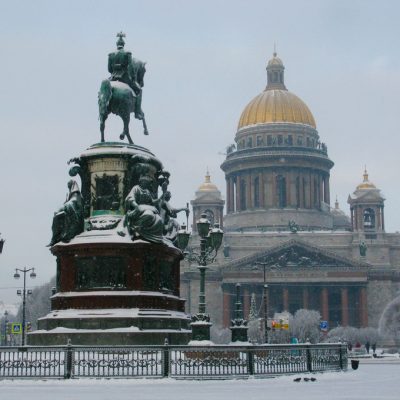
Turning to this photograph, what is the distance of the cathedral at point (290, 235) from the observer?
11525cm

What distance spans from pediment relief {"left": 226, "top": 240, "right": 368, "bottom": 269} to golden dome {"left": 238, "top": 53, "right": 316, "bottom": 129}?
23.4 metres

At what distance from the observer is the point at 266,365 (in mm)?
23891

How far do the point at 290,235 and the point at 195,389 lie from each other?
98929 millimetres

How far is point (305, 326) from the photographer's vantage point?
9744 centimetres

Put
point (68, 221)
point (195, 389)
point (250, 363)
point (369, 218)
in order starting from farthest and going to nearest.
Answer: point (369, 218), point (68, 221), point (250, 363), point (195, 389)

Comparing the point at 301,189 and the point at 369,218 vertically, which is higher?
the point at 301,189

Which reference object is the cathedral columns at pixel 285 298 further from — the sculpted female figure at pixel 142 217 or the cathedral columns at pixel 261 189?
the sculpted female figure at pixel 142 217

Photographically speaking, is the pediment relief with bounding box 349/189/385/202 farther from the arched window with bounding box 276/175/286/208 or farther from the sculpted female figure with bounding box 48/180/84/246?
the sculpted female figure with bounding box 48/180/84/246

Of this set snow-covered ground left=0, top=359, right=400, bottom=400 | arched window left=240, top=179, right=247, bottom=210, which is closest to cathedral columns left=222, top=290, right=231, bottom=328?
arched window left=240, top=179, right=247, bottom=210

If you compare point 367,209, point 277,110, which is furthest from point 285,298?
point 277,110

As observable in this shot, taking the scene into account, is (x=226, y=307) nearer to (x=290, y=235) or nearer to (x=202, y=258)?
(x=290, y=235)

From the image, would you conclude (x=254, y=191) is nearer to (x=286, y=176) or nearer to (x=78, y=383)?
(x=286, y=176)

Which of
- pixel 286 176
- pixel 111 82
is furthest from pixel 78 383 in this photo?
pixel 286 176

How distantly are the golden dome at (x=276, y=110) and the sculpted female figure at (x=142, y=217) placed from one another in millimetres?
106119
